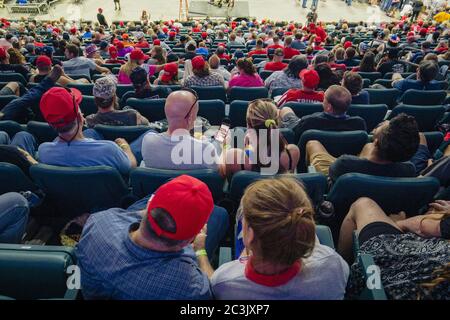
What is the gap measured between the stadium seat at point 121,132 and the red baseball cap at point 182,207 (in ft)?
6.18

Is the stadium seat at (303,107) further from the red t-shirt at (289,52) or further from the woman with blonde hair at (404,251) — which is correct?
the red t-shirt at (289,52)

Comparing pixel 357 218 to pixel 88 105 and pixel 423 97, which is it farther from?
pixel 88 105

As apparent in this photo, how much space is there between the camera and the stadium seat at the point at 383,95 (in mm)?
4609

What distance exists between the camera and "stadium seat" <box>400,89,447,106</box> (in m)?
4.40

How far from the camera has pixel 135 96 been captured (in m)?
4.29

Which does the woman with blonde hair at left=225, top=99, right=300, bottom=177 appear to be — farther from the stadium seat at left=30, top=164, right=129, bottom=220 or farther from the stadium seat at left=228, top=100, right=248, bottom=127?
the stadium seat at left=228, top=100, right=248, bottom=127

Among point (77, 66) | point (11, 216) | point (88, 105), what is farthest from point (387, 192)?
point (77, 66)

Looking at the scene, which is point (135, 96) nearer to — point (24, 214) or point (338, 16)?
point (24, 214)

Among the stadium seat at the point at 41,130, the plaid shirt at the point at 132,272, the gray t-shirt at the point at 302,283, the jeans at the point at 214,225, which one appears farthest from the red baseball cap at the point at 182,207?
the stadium seat at the point at 41,130

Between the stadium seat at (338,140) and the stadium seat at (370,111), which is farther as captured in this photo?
the stadium seat at (370,111)

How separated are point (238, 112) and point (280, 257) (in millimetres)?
2911

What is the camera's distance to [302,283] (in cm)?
126

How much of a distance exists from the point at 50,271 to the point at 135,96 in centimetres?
327
